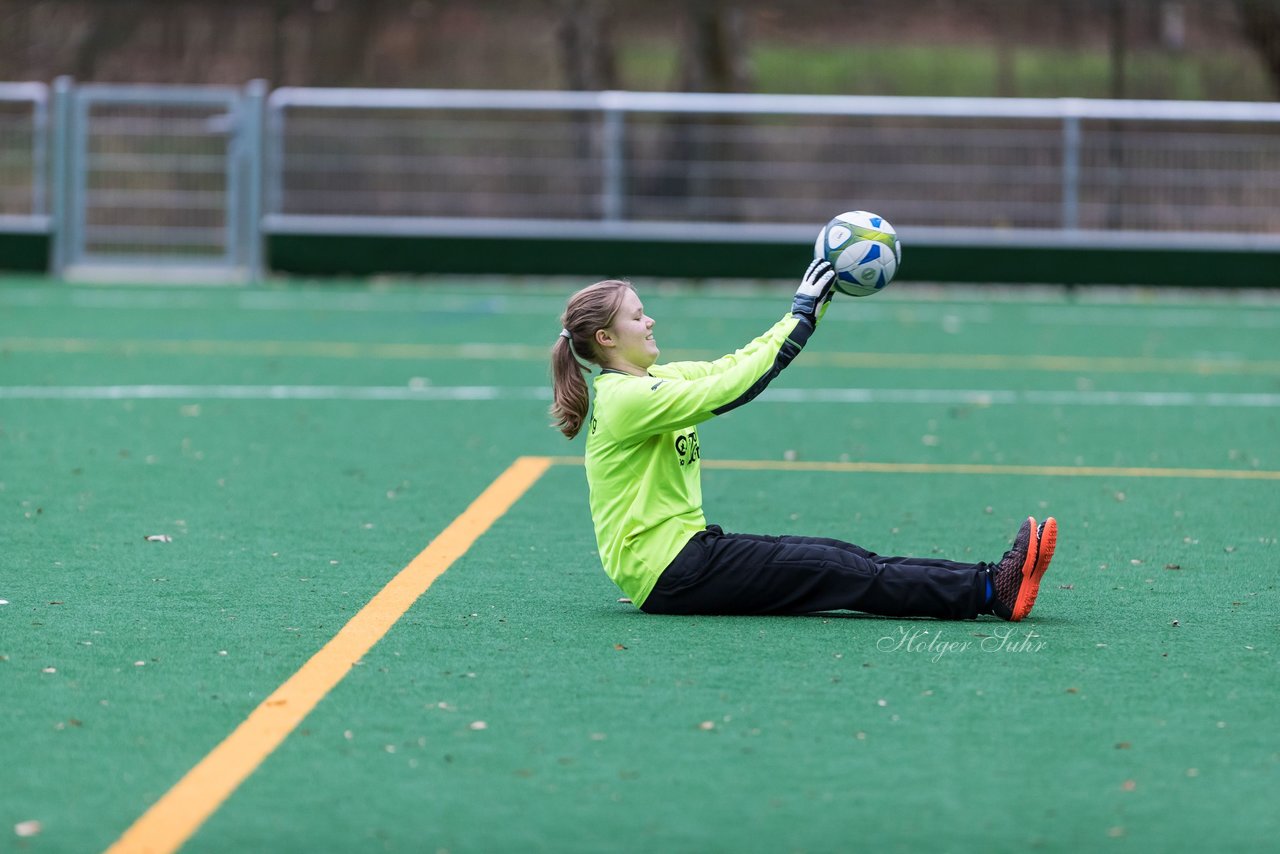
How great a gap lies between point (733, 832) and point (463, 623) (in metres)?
2.06

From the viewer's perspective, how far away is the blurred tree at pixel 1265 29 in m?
24.9

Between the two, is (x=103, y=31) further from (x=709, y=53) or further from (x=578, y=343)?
(x=578, y=343)

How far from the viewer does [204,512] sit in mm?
7988

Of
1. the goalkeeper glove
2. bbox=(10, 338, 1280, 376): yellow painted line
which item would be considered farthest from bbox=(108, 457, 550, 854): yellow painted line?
bbox=(10, 338, 1280, 376): yellow painted line

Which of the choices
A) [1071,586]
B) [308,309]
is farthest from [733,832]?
[308,309]

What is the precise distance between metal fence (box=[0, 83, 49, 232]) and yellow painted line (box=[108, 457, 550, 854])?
1481 cm

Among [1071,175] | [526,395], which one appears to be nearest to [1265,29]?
[1071,175]

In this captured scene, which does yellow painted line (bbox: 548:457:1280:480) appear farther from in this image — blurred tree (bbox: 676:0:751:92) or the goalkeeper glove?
blurred tree (bbox: 676:0:751:92)

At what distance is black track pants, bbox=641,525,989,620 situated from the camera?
6008mm

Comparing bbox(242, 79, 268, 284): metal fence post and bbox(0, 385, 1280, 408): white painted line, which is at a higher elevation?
bbox(242, 79, 268, 284): metal fence post

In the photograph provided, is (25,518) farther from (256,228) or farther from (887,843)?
(256,228)

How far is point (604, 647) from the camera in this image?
5645 mm

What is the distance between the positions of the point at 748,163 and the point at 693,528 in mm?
15397

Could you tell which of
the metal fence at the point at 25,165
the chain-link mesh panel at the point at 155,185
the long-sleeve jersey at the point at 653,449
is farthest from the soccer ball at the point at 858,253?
the metal fence at the point at 25,165
